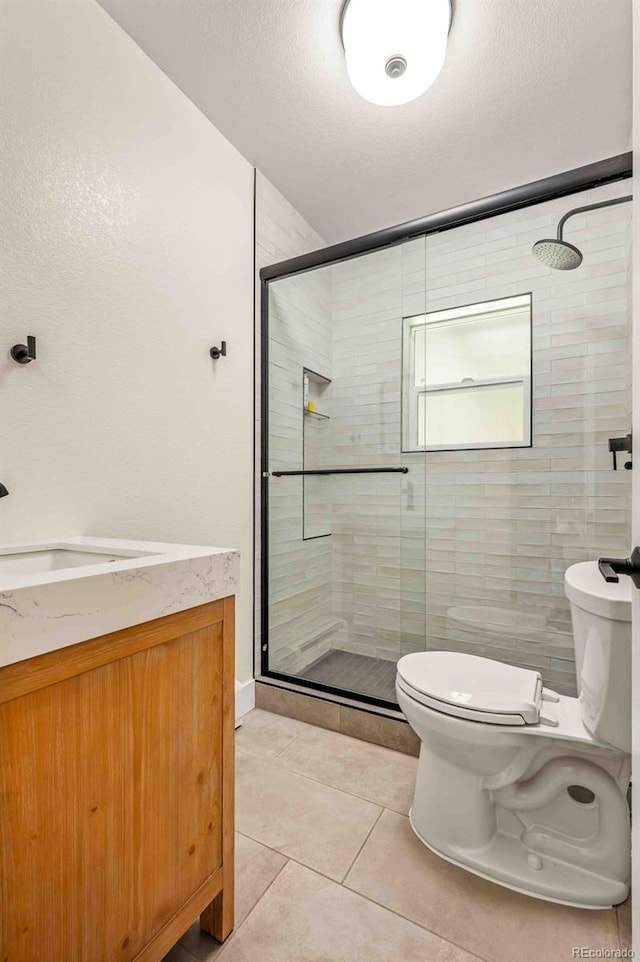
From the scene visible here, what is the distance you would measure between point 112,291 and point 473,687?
1.63 m

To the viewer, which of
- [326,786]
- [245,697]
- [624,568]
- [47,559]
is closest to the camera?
[624,568]

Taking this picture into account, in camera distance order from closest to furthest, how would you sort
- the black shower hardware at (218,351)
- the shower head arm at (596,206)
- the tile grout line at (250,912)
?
the tile grout line at (250,912)
the shower head arm at (596,206)
the black shower hardware at (218,351)

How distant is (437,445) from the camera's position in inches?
84.9

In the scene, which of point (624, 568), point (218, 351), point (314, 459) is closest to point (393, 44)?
point (218, 351)

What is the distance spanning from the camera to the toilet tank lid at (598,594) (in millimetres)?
981

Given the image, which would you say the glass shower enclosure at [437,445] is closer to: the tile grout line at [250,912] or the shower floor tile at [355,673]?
the shower floor tile at [355,673]

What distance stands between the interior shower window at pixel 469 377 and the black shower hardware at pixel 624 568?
1.48 metres

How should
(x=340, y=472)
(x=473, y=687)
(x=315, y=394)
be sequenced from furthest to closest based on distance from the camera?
(x=315, y=394) → (x=340, y=472) → (x=473, y=687)

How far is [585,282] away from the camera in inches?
73.6

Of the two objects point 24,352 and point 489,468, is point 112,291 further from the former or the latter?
point 489,468

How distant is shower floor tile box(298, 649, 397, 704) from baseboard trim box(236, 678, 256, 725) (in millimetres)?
222

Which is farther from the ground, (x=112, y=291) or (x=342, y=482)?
(x=112, y=291)

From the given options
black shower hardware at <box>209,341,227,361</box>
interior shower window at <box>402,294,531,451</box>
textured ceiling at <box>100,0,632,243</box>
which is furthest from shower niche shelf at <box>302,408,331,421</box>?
textured ceiling at <box>100,0,632,243</box>

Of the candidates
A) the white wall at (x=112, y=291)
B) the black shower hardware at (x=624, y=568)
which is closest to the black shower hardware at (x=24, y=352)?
the white wall at (x=112, y=291)
